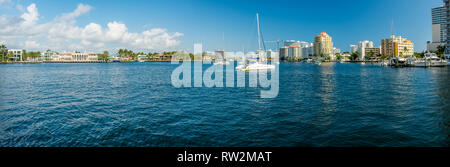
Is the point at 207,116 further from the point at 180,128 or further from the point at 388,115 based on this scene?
the point at 388,115

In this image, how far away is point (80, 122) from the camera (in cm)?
1877

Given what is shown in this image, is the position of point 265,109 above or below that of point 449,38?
below

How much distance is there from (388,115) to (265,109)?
9102mm

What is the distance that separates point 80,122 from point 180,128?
7348mm

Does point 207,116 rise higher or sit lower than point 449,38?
lower
